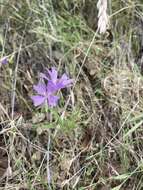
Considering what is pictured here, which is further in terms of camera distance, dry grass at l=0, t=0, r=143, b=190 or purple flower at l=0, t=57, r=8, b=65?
purple flower at l=0, t=57, r=8, b=65

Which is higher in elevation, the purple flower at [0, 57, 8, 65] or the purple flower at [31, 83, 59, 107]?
the purple flower at [0, 57, 8, 65]

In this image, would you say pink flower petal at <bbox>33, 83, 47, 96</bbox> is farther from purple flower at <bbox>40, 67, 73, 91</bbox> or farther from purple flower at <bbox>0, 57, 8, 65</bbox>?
purple flower at <bbox>0, 57, 8, 65</bbox>

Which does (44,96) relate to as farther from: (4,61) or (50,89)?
(4,61)

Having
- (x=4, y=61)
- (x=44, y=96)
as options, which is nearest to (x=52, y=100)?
(x=44, y=96)

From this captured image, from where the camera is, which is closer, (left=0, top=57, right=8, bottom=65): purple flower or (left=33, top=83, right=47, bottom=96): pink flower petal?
(left=33, top=83, right=47, bottom=96): pink flower petal

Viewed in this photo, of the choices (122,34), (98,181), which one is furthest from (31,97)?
(122,34)

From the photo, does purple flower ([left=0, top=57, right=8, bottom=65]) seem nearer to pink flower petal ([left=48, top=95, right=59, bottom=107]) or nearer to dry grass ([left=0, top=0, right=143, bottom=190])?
dry grass ([left=0, top=0, right=143, bottom=190])

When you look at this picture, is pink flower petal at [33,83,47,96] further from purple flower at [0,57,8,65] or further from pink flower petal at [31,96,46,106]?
purple flower at [0,57,8,65]

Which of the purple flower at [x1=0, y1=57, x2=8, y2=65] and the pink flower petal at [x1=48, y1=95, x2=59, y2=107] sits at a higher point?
the purple flower at [x1=0, y1=57, x2=8, y2=65]

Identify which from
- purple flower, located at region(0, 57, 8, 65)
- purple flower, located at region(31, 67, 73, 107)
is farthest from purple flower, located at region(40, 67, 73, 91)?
purple flower, located at region(0, 57, 8, 65)
